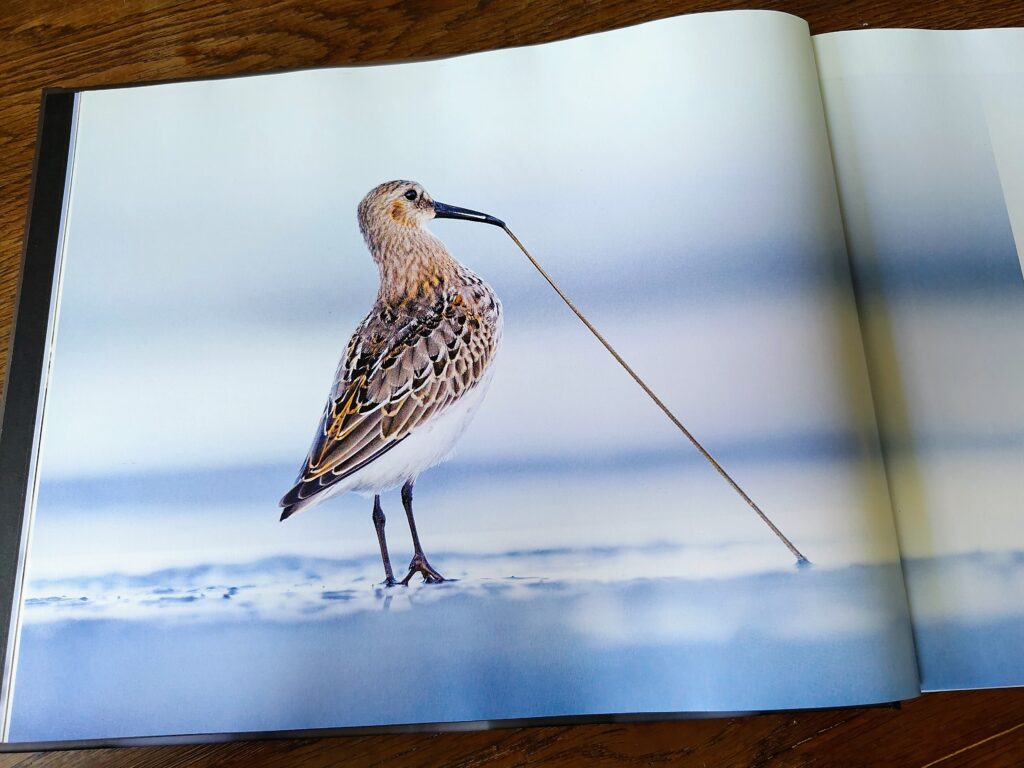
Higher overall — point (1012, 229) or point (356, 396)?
point (1012, 229)

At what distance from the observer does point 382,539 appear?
0.52 m

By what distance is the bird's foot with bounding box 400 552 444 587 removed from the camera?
0.52m

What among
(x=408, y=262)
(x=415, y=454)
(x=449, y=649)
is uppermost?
(x=408, y=262)

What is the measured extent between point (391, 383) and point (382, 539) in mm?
107

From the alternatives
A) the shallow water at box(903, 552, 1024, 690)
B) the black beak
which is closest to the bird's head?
the black beak

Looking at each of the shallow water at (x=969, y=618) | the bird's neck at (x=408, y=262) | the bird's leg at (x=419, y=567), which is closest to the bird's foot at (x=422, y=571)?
the bird's leg at (x=419, y=567)

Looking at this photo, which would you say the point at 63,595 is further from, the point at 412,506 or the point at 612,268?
the point at 612,268

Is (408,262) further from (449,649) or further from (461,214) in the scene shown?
(449,649)

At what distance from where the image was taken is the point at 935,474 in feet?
1.78

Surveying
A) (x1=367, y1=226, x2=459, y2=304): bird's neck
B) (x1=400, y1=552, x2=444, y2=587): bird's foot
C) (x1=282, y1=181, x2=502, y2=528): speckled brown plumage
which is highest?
(x1=367, y1=226, x2=459, y2=304): bird's neck

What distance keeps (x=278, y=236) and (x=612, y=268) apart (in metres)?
0.25

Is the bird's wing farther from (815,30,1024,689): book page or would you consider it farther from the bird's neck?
(815,30,1024,689): book page

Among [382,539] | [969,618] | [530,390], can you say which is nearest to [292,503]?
[382,539]

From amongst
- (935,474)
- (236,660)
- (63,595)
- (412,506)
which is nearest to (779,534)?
(935,474)
